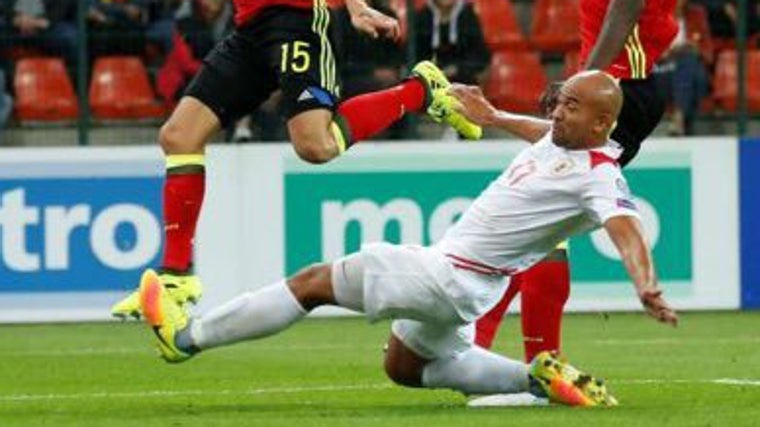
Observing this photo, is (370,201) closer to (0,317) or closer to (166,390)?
(0,317)

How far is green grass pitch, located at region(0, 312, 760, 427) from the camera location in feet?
29.3

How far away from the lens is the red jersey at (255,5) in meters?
10.9

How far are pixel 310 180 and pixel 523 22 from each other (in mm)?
2280

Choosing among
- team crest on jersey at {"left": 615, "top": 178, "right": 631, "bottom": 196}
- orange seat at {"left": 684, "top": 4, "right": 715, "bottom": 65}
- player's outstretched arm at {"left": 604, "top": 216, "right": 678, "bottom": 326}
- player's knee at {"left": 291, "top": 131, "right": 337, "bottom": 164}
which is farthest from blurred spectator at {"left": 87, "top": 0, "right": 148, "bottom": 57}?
player's outstretched arm at {"left": 604, "top": 216, "right": 678, "bottom": 326}

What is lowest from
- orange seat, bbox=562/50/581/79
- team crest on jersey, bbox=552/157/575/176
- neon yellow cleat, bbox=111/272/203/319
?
neon yellow cleat, bbox=111/272/203/319

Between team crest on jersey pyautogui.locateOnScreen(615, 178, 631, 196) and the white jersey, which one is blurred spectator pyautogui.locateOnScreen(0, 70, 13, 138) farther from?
team crest on jersey pyautogui.locateOnScreen(615, 178, 631, 196)

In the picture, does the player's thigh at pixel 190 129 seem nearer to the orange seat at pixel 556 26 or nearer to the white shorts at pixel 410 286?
the white shorts at pixel 410 286

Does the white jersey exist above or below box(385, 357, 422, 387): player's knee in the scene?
above

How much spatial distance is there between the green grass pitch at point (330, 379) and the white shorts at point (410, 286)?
0.39 meters

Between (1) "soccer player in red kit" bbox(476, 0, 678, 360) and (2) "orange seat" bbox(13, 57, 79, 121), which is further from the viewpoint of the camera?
(2) "orange seat" bbox(13, 57, 79, 121)

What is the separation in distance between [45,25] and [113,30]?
1.57ft

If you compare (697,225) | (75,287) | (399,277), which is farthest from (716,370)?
(75,287)

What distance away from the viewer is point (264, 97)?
10.9 m

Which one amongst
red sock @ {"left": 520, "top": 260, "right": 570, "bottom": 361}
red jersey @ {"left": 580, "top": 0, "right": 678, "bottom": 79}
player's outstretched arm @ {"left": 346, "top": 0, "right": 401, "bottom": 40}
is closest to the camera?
red sock @ {"left": 520, "top": 260, "right": 570, "bottom": 361}
